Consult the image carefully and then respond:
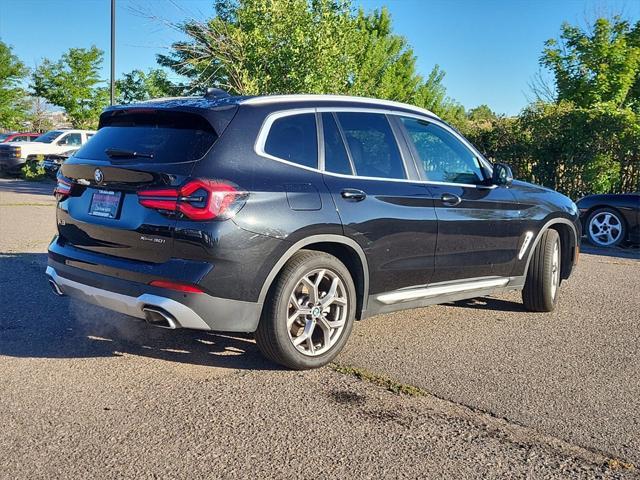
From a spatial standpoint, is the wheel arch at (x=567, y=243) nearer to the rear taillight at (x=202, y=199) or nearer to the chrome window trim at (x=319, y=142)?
the chrome window trim at (x=319, y=142)

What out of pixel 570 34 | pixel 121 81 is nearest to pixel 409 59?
pixel 121 81

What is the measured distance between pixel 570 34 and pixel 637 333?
48.8 ft

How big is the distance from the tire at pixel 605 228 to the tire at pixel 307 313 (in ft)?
26.9

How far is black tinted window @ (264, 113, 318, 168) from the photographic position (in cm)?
430

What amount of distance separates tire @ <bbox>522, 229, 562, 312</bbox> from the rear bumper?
3.10 metres

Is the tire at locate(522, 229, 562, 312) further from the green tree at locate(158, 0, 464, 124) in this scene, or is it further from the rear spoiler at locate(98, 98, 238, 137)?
the green tree at locate(158, 0, 464, 124)

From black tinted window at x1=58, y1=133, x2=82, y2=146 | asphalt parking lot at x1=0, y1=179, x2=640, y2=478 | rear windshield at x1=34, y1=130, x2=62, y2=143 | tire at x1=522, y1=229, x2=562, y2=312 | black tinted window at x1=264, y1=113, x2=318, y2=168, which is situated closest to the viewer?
asphalt parking lot at x1=0, y1=179, x2=640, y2=478

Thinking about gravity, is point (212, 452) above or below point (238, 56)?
below

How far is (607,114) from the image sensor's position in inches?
551

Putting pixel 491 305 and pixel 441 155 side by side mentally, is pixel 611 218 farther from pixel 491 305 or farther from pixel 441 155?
pixel 441 155

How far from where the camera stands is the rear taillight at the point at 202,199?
12.6ft

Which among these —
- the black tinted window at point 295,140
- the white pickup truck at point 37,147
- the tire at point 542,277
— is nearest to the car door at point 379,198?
the black tinted window at point 295,140

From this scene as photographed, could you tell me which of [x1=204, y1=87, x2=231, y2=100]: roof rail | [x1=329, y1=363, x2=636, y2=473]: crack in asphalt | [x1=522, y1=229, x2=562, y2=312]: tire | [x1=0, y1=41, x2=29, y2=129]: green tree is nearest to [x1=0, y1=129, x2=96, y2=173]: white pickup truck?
[x1=0, y1=41, x2=29, y2=129]: green tree

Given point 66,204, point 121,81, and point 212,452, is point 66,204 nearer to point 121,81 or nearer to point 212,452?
point 212,452
